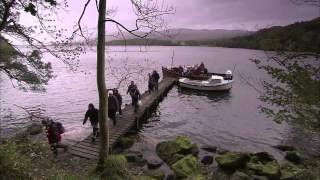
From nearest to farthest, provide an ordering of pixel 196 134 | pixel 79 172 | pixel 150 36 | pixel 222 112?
1. pixel 150 36
2. pixel 79 172
3. pixel 196 134
4. pixel 222 112

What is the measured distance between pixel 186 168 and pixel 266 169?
142 inches

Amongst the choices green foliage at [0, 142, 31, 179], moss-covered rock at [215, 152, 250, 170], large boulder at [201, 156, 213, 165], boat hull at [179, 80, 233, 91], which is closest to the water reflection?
boat hull at [179, 80, 233, 91]

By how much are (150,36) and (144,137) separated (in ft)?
41.0

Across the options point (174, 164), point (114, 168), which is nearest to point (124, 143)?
point (174, 164)

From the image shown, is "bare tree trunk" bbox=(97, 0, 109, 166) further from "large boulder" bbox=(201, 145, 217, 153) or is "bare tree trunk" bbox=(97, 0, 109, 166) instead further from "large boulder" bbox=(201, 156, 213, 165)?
"large boulder" bbox=(201, 145, 217, 153)

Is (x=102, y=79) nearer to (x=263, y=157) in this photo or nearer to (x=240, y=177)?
(x=240, y=177)

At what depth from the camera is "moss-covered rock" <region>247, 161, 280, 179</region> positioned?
51.5 feet

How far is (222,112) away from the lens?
33.3 meters

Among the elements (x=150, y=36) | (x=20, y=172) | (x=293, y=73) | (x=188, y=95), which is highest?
(x=150, y=36)

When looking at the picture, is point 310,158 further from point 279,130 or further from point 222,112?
point 222,112

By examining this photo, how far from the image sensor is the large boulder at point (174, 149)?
18.3 m

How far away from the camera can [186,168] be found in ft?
51.5

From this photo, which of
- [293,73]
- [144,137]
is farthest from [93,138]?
[293,73]

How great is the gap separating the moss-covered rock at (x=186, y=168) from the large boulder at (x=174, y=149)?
63.4 inches
